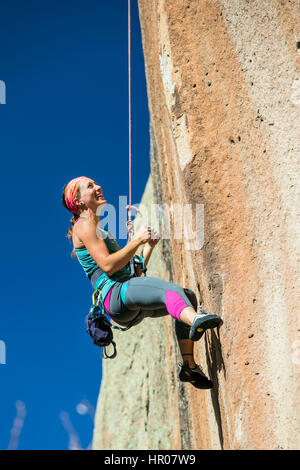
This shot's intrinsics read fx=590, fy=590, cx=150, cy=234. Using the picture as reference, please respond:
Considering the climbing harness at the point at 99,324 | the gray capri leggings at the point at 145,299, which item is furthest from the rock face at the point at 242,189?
the climbing harness at the point at 99,324

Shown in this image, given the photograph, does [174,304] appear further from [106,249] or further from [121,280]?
[106,249]

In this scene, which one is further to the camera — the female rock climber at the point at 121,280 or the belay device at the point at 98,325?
the belay device at the point at 98,325

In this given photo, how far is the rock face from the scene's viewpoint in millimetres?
3607

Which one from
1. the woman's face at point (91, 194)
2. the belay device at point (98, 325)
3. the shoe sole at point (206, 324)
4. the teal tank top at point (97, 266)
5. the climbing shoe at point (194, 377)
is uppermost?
the woman's face at point (91, 194)

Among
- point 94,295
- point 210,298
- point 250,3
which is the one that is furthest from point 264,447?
point 250,3

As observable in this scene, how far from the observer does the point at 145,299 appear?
146 inches

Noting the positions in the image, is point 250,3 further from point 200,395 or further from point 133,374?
point 133,374

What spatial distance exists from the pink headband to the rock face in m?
0.76

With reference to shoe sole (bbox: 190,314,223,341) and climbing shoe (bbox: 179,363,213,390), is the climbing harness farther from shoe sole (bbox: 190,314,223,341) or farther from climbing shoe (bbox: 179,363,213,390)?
shoe sole (bbox: 190,314,223,341)

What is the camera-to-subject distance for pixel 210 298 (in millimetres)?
3963

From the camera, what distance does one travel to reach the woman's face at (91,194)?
159 inches

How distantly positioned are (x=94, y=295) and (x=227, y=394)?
3.59ft

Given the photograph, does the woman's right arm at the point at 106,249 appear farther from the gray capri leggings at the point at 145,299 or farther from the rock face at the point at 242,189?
the rock face at the point at 242,189

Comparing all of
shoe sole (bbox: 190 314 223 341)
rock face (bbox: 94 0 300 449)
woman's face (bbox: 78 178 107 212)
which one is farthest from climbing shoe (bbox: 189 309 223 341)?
woman's face (bbox: 78 178 107 212)
